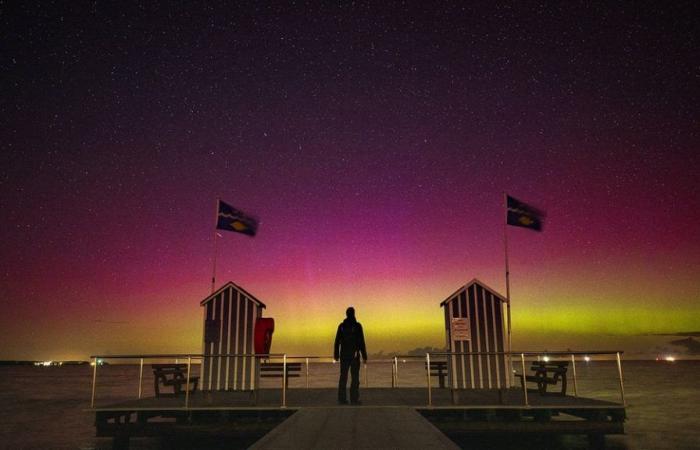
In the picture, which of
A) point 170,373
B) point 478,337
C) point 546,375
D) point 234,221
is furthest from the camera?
point 234,221

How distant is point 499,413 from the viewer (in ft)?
44.9

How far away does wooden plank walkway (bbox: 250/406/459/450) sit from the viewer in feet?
22.7

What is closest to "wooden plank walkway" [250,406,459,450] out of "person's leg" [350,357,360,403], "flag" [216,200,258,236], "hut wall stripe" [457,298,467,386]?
"person's leg" [350,357,360,403]

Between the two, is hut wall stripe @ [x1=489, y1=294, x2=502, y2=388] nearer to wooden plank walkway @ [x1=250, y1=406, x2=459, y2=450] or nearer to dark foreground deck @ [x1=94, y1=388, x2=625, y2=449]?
dark foreground deck @ [x1=94, y1=388, x2=625, y2=449]

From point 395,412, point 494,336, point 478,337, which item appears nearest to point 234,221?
point 478,337

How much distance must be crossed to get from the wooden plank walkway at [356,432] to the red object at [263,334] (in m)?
5.54

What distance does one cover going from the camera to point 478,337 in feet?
52.9

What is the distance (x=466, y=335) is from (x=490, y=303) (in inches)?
47.6

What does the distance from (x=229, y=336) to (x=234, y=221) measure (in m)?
4.29

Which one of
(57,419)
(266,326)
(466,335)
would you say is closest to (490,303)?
(466,335)

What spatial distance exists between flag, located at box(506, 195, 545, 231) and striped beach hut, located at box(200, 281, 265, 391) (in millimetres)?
8778

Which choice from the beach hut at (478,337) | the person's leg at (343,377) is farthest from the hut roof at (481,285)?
the person's leg at (343,377)

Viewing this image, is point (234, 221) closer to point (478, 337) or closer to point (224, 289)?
point (224, 289)

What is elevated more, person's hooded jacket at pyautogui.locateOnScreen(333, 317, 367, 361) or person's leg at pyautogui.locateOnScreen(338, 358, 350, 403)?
person's hooded jacket at pyautogui.locateOnScreen(333, 317, 367, 361)
